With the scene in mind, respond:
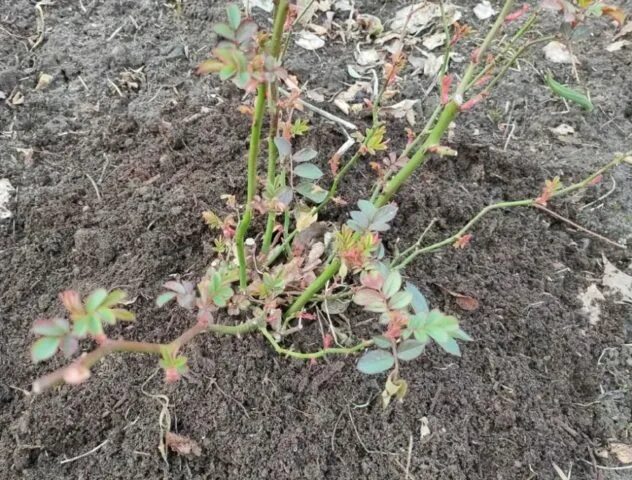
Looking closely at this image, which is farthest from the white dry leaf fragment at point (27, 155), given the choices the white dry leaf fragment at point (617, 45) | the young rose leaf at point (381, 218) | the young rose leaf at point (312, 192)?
the white dry leaf fragment at point (617, 45)

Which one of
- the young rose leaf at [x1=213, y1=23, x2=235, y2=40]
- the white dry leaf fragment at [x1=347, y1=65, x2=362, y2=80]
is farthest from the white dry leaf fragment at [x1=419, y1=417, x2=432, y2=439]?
the white dry leaf fragment at [x1=347, y1=65, x2=362, y2=80]

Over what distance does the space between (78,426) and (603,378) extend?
130cm

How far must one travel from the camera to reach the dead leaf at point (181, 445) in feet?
4.23

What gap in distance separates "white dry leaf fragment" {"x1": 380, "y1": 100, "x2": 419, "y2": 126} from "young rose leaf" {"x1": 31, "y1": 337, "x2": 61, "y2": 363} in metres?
1.46

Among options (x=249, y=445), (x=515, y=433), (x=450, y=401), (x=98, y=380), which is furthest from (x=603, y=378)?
(x=98, y=380)

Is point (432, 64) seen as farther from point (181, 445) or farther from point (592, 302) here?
point (181, 445)

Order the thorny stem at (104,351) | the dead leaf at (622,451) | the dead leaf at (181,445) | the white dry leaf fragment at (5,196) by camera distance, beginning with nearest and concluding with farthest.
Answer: the thorny stem at (104,351), the dead leaf at (181,445), the dead leaf at (622,451), the white dry leaf fragment at (5,196)

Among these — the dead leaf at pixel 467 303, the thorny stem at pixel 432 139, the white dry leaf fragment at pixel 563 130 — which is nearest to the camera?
the thorny stem at pixel 432 139

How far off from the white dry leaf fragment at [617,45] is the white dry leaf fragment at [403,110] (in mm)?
910

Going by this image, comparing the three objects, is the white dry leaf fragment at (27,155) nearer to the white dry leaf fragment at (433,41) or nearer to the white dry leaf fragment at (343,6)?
the white dry leaf fragment at (343,6)

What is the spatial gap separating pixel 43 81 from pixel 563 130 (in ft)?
5.90

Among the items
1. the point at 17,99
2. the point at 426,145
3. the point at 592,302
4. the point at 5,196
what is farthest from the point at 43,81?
the point at 592,302

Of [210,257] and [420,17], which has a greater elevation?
[420,17]

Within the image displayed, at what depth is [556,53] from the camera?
7.37 feet
